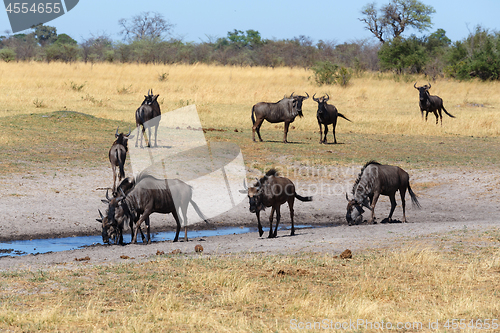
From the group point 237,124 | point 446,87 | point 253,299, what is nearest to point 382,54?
point 446,87

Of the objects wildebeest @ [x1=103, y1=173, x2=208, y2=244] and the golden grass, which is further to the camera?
the golden grass

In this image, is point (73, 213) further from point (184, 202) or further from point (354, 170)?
point (354, 170)

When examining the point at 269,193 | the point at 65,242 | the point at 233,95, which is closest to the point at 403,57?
the point at 233,95

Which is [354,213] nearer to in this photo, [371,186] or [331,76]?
[371,186]

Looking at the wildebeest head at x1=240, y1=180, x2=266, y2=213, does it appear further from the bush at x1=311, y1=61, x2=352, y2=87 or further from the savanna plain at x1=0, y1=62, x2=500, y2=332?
the bush at x1=311, y1=61, x2=352, y2=87

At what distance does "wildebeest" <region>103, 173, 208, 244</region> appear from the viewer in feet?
29.9

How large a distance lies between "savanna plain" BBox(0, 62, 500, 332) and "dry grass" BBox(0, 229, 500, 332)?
0.07 ft

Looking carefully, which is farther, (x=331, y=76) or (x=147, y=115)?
(x=331, y=76)

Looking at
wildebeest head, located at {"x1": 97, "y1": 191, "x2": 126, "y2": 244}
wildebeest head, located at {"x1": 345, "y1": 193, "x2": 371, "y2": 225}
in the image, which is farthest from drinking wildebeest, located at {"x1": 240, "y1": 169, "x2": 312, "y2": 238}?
wildebeest head, located at {"x1": 97, "y1": 191, "x2": 126, "y2": 244}

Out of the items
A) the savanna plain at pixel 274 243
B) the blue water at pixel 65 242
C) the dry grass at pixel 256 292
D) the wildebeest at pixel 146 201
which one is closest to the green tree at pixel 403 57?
the savanna plain at pixel 274 243

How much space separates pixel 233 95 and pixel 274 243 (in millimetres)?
20168

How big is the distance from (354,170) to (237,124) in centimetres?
763

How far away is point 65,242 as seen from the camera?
9.58 meters

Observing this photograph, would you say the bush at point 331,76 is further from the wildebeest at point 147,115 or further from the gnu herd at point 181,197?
the gnu herd at point 181,197
